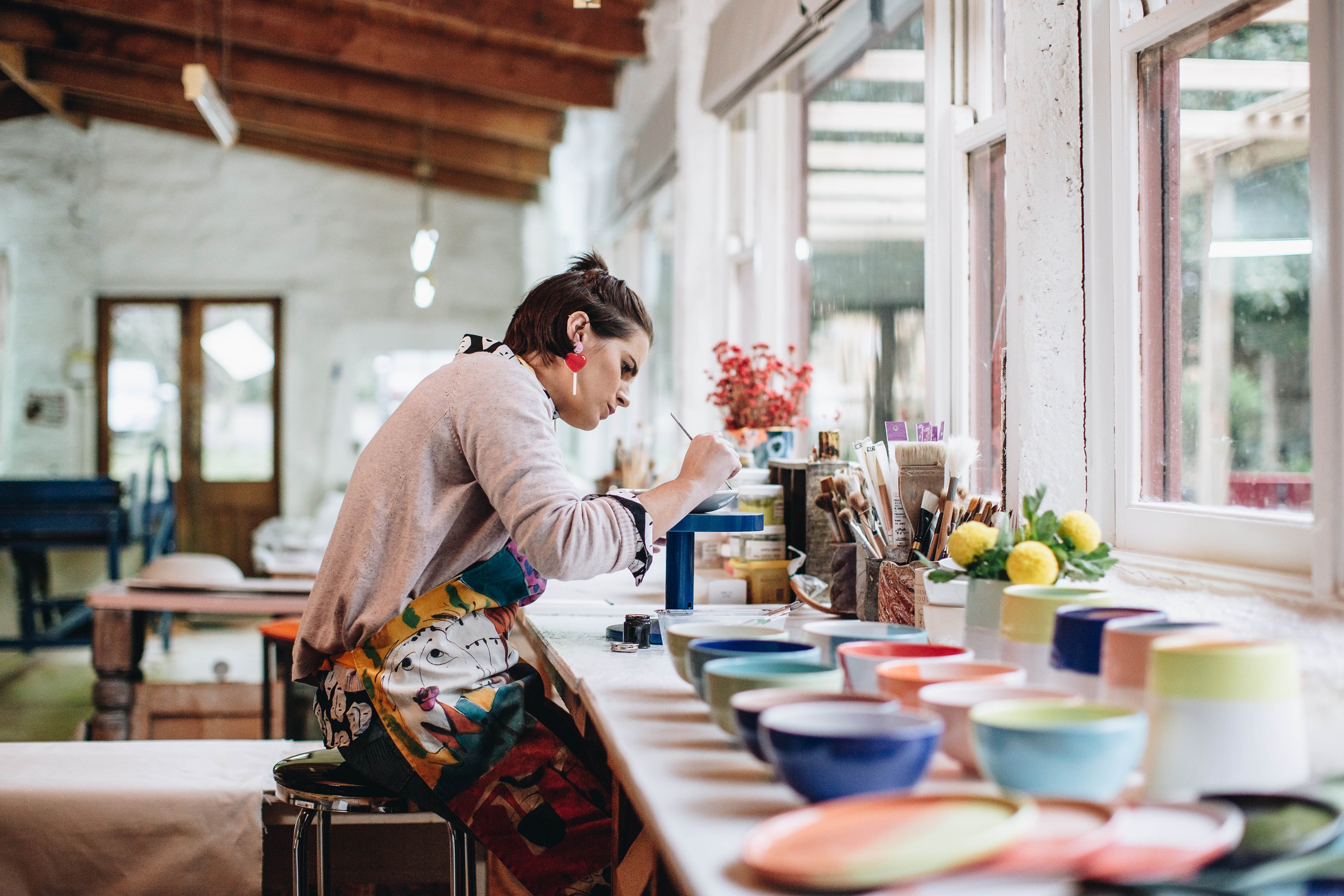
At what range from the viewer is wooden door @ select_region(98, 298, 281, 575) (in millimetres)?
9039

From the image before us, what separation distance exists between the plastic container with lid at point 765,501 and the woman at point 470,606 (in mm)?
744

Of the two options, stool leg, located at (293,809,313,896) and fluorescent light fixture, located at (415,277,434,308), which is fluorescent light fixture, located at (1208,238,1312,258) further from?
fluorescent light fixture, located at (415,277,434,308)

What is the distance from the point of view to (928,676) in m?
1.16

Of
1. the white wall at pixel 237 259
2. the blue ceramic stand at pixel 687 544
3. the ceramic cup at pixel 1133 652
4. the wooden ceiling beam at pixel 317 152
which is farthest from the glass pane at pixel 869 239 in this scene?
the white wall at pixel 237 259

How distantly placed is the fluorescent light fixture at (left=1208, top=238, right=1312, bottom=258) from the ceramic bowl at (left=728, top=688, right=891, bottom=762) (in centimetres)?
92

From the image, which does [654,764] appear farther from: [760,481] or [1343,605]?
[760,481]

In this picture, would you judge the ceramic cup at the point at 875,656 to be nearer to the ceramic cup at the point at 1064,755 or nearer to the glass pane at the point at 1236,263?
the ceramic cup at the point at 1064,755

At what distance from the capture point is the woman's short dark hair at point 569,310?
194 cm

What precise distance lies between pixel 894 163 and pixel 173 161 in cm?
783

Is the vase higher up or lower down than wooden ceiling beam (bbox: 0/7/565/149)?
lower down

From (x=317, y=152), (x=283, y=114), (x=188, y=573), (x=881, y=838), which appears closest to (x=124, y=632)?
(x=188, y=573)

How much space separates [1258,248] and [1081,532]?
1.68 feet

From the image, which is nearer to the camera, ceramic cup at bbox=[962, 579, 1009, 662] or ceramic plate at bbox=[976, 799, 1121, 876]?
ceramic plate at bbox=[976, 799, 1121, 876]

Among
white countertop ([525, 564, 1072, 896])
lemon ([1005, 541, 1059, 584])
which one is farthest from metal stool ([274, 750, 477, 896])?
lemon ([1005, 541, 1059, 584])
